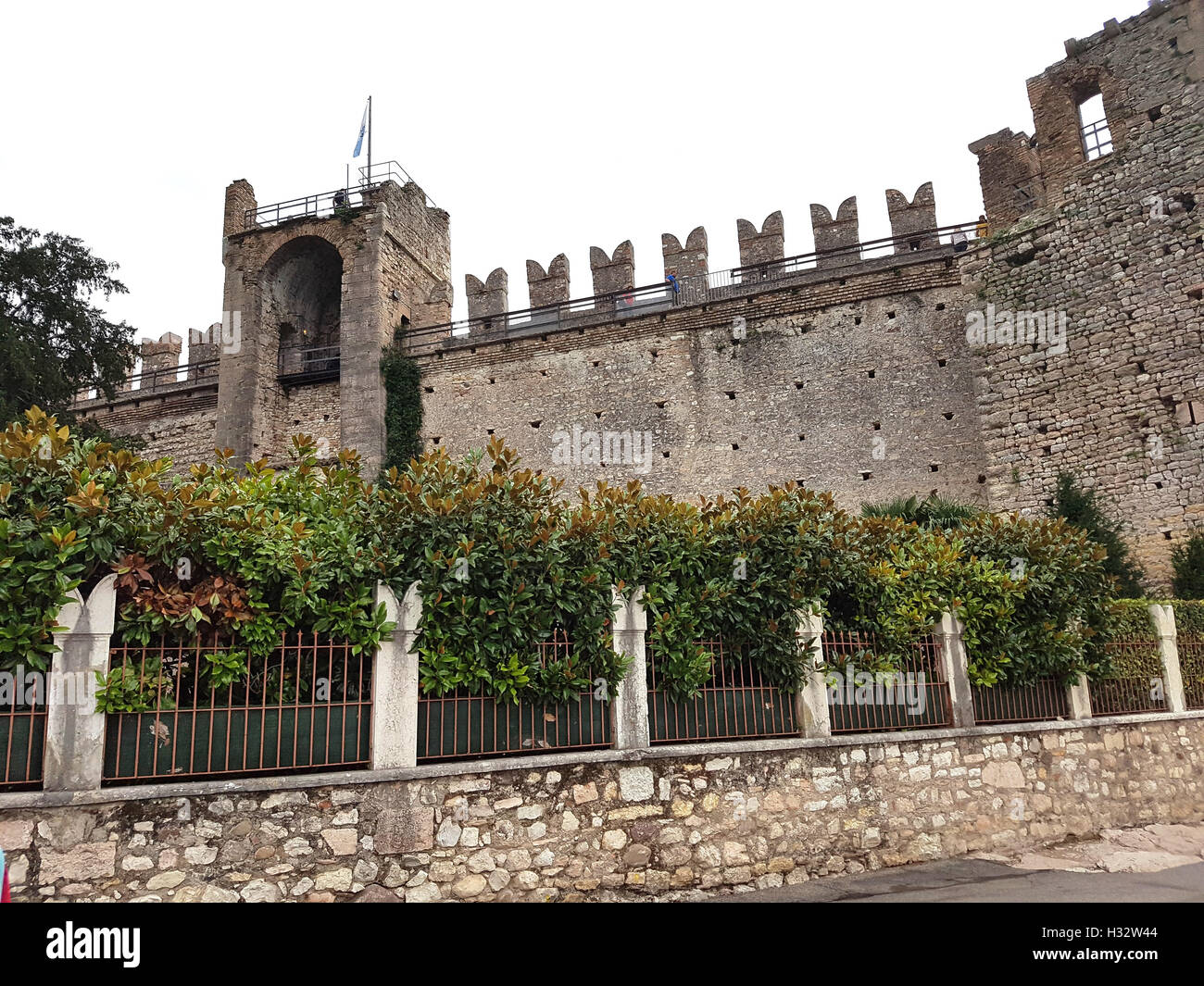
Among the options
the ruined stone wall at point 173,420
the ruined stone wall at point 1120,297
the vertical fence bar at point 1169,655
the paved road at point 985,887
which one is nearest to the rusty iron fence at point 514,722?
the paved road at point 985,887

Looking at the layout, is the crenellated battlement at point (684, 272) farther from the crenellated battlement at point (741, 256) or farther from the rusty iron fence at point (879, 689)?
the rusty iron fence at point (879, 689)

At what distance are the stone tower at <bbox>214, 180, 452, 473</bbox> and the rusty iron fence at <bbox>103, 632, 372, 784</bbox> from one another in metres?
14.6

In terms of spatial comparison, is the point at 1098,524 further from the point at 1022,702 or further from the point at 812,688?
the point at 812,688

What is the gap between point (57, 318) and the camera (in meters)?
18.3

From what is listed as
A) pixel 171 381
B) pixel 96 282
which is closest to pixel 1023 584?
pixel 96 282

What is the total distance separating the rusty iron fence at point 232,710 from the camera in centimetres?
492

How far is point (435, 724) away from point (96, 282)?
59.3ft

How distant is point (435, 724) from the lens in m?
5.75

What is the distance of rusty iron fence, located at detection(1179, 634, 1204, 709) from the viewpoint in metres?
9.95

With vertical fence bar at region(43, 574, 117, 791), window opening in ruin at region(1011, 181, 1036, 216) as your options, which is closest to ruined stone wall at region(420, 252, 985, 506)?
window opening in ruin at region(1011, 181, 1036, 216)

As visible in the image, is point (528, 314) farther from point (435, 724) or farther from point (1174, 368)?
point (435, 724)

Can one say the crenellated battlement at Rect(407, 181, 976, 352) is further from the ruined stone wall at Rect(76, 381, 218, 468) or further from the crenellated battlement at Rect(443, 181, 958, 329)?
the ruined stone wall at Rect(76, 381, 218, 468)

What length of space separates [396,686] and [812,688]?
3629 mm

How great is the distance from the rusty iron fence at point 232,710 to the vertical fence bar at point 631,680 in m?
1.89
